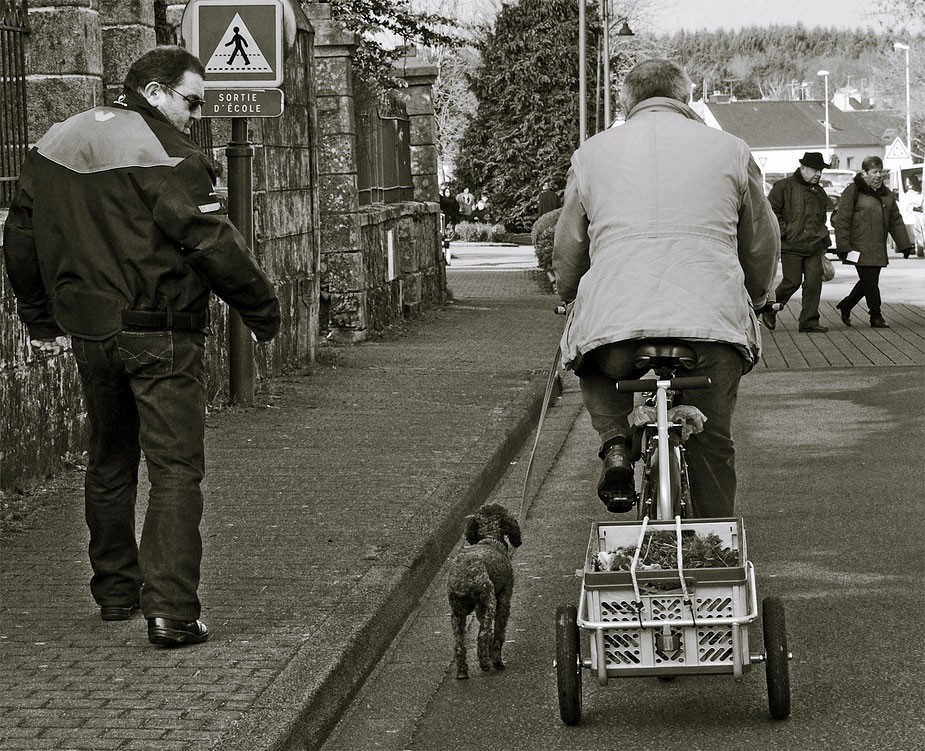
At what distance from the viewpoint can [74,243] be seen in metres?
5.02

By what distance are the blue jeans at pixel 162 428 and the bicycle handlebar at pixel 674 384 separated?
59.2 inches

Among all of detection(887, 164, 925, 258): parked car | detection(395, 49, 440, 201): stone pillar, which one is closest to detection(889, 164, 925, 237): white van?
detection(887, 164, 925, 258): parked car

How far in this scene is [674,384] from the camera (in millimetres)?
4551

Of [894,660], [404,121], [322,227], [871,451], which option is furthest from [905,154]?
[894,660]

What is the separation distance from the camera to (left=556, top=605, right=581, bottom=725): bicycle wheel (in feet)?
14.3

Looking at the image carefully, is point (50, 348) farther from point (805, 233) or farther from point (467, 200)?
point (467, 200)

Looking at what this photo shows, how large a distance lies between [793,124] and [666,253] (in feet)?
390

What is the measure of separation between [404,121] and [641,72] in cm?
1510

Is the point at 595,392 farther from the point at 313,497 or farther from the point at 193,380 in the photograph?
the point at 313,497

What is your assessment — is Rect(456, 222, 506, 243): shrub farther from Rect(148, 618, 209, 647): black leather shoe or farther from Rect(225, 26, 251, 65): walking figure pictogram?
Rect(148, 618, 209, 647): black leather shoe

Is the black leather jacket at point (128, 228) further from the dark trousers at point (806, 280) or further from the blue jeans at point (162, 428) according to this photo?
the dark trousers at point (806, 280)

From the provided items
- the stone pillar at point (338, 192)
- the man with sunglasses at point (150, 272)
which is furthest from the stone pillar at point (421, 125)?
the man with sunglasses at point (150, 272)

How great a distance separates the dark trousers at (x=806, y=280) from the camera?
1630 centimetres

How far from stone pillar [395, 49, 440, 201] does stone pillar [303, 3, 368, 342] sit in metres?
5.44
